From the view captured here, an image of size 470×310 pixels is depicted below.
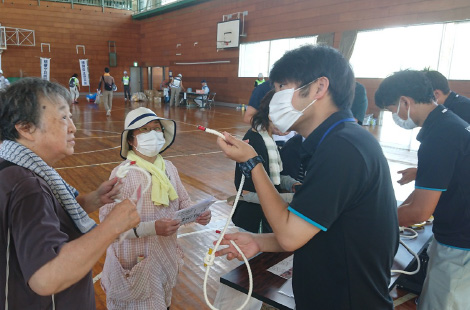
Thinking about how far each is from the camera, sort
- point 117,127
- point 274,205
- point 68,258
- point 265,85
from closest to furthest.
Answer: point 68,258 < point 274,205 < point 265,85 < point 117,127

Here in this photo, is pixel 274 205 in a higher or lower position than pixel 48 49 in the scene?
lower

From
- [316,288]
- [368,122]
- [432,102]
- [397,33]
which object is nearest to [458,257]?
[432,102]

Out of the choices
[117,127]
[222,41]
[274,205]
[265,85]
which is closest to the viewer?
[274,205]

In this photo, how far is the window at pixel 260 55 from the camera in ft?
44.2

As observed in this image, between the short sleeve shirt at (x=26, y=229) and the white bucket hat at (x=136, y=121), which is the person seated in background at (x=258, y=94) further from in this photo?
the short sleeve shirt at (x=26, y=229)

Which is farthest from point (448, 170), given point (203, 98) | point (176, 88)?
point (176, 88)

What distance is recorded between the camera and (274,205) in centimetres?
96

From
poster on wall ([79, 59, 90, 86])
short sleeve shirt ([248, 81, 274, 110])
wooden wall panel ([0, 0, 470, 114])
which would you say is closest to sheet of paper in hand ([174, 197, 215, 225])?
short sleeve shirt ([248, 81, 274, 110])

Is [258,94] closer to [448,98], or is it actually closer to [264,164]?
[264,164]

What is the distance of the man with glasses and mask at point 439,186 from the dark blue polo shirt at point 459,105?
1145mm

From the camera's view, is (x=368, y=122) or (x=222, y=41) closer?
(x=368, y=122)

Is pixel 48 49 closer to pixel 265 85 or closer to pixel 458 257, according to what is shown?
pixel 265 85

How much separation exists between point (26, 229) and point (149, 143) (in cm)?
106

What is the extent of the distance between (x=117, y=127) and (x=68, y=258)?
28.8 feet
